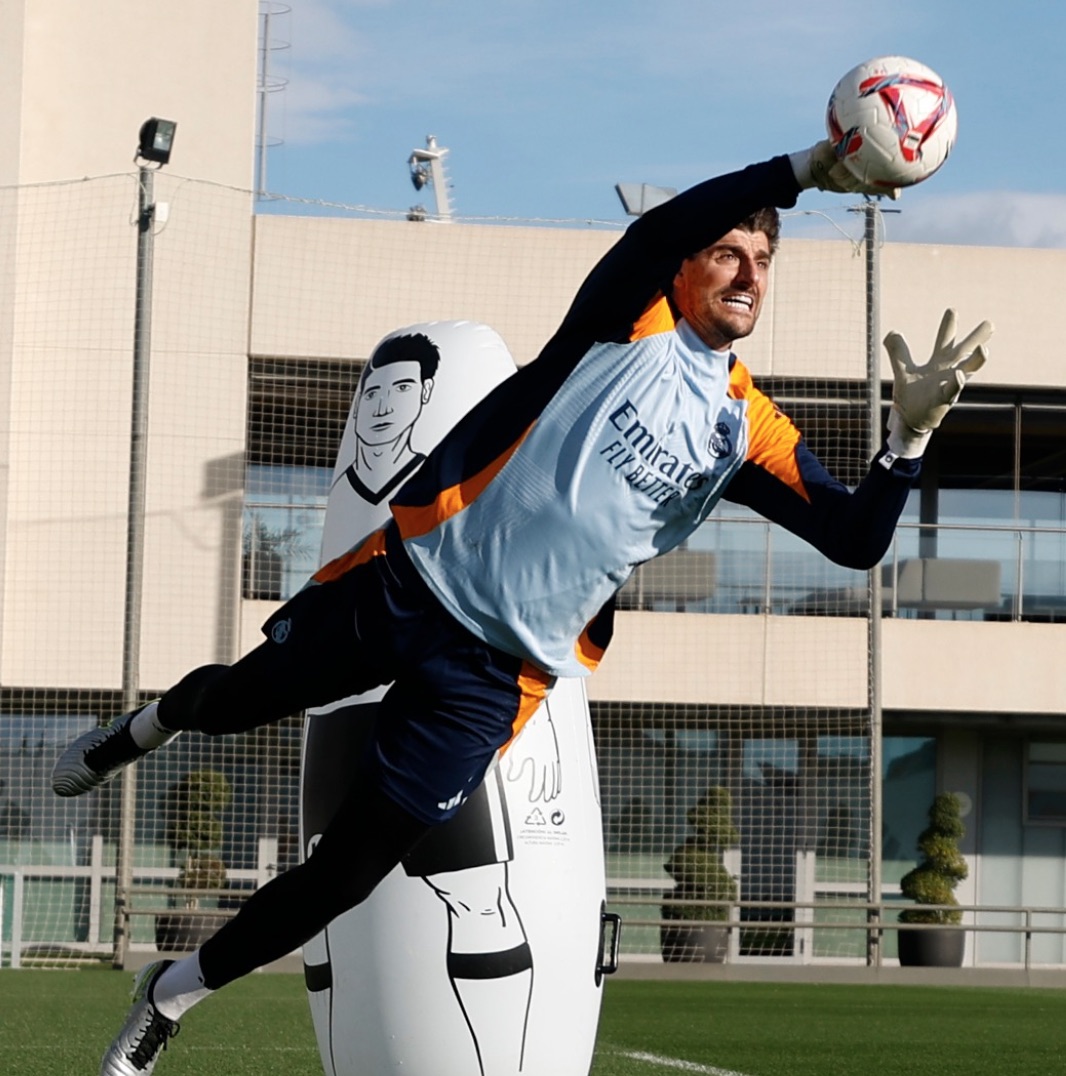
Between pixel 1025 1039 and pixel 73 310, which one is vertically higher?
pixel 73 310

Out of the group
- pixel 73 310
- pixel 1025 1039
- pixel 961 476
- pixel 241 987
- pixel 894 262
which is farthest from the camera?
pixel 961 476

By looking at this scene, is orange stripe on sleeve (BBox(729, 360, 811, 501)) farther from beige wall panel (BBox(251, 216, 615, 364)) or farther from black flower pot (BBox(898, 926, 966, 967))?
black flower pot (BBox(898, 926, 966, 967))

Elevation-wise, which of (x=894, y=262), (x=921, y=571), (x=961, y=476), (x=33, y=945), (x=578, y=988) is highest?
(x=894, y=262)

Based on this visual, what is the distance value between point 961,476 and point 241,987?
11.0m

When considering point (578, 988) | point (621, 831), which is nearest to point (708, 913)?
point (621, 831)

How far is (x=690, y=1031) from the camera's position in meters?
8.66

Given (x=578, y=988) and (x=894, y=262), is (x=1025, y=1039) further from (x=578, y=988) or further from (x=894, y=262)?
(x=894, y=262)

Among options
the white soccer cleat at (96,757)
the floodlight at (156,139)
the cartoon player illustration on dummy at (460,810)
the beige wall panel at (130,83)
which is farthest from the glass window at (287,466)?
the white soccer cleat at (96,757)

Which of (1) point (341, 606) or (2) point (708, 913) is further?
(2) point (708, 913)

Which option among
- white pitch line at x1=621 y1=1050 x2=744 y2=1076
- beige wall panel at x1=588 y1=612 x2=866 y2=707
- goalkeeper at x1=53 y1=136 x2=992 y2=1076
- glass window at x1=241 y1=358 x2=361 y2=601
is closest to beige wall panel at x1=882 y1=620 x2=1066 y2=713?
beige wall panel at x1=588 y1=612 x2=866 y2=707

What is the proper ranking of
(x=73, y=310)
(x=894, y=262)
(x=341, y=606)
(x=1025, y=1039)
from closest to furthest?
(x=341, y=606) → (x=1025, y=1039) → (x=73, y=310) → (x=894, y=262)

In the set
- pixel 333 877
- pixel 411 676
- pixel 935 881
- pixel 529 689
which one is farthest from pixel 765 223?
pixel 935 881

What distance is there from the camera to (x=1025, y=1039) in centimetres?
845

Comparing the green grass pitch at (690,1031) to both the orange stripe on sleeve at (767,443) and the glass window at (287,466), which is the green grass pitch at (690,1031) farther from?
the glass window at (287,466)
